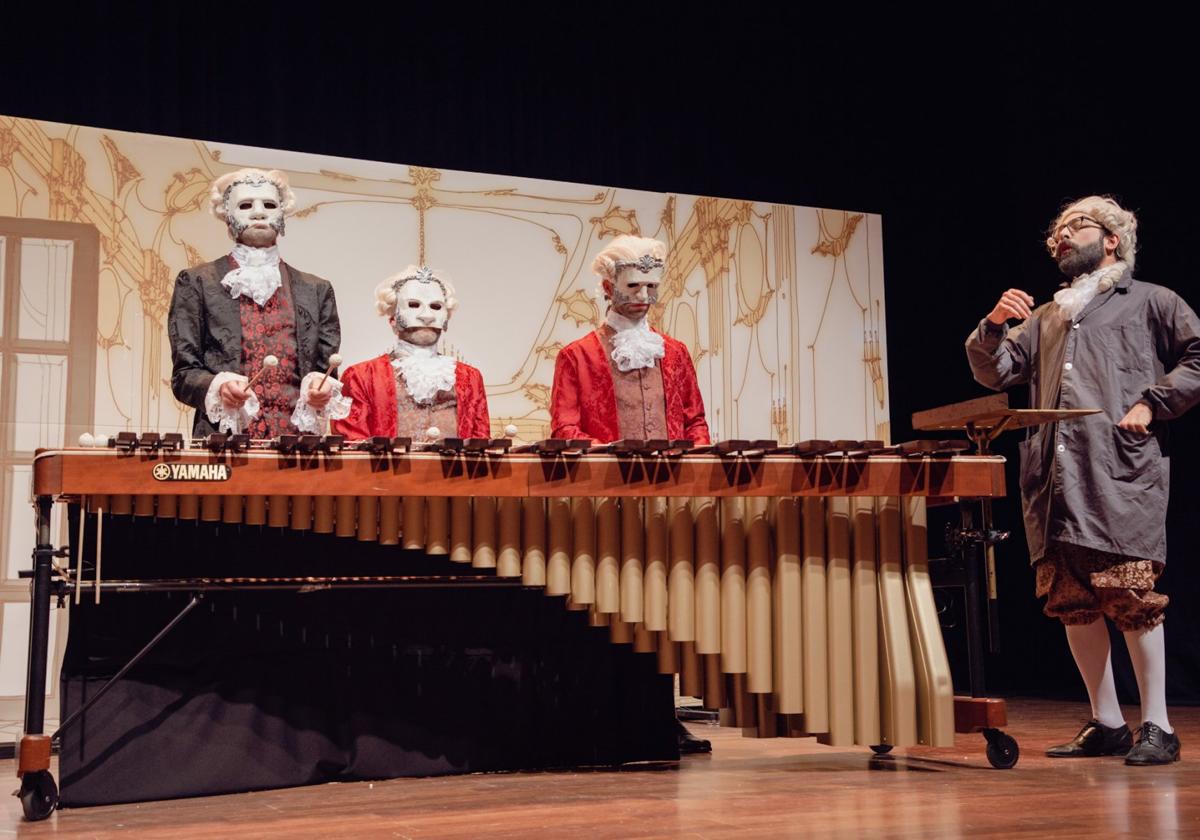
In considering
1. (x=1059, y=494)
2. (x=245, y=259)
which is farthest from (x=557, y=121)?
(x=1059, y=494)

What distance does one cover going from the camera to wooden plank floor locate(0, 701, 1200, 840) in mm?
2670

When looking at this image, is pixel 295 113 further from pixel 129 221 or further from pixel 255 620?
pixel 255 620

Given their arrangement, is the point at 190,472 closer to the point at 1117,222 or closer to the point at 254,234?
the point at 254,234

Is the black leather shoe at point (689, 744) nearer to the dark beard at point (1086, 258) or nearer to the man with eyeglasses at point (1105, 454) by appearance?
the man with eyeglasses at point (1105, 454)

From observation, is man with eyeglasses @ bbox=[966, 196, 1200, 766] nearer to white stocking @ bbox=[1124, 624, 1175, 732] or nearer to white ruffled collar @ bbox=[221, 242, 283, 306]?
white stocking @ bbox=[1124, 624, 1175, 732]

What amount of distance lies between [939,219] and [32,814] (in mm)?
5070

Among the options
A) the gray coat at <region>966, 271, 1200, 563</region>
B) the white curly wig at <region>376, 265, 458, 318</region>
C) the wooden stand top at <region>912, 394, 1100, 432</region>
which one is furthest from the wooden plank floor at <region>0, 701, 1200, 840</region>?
the white curly wig at <region>376, 265, 458, 318</region>

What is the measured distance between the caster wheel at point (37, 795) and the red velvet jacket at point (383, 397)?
61.4 inches

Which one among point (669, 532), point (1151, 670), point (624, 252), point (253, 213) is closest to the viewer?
point (669, 532)

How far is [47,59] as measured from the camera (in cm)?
502

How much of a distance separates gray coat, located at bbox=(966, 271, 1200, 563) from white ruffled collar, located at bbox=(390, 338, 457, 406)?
1.68m

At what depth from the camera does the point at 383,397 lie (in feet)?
14.1

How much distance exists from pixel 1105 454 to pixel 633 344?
1447 millimetres

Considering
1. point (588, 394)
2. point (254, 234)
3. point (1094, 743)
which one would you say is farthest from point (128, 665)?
point (1094, 743)
